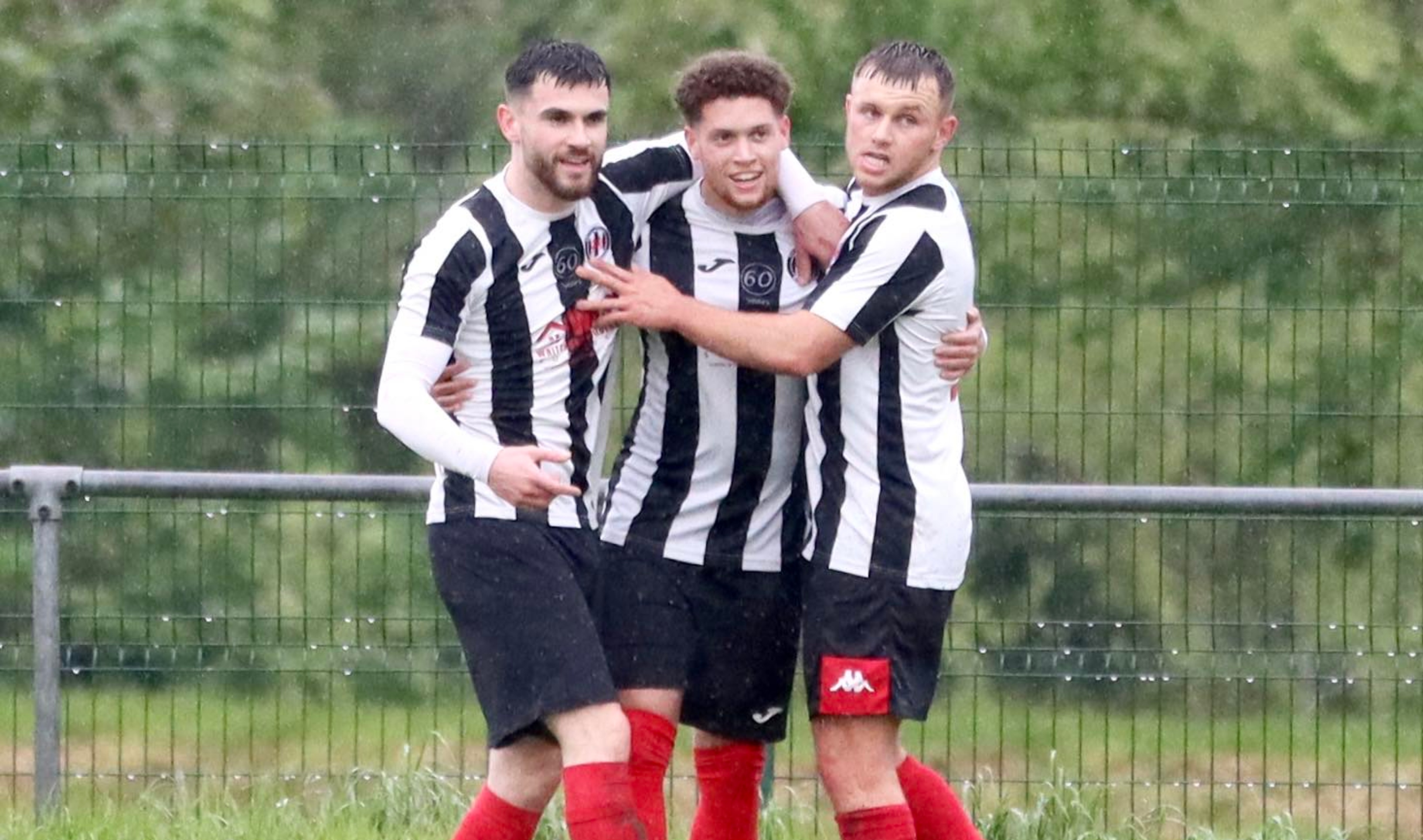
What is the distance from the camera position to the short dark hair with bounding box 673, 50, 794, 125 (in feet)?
16.1

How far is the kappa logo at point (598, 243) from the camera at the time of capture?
485 cm

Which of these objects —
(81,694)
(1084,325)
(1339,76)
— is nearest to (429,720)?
(81,694)

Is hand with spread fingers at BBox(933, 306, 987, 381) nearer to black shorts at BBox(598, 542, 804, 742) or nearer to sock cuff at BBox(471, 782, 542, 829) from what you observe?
black shorts at BBox(598, 542, 804, 742)

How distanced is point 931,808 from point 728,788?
48cm

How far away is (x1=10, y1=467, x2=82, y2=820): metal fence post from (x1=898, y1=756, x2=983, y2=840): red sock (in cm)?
280

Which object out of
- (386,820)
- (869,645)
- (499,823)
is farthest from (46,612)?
(869,645)

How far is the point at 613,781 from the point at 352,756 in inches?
113

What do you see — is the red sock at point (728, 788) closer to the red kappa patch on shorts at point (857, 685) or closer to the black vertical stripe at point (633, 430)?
the red kappa patch on shorts at point (857, 685)

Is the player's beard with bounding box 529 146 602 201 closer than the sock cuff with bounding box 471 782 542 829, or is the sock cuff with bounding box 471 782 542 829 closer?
the player's beard with bounding box 529 146 602 201

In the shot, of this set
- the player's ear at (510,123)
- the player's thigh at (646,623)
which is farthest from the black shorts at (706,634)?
the player's ear at (510,123)

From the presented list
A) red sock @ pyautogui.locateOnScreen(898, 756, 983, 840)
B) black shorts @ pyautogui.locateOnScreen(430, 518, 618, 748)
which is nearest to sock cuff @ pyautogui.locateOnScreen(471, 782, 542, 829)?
black shorts @ pyautogui.locateOnScreen(430, 518, 618, 748)

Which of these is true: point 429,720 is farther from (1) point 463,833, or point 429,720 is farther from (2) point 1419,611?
(2) point 1419,611

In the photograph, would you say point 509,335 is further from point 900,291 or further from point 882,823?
point 882,823

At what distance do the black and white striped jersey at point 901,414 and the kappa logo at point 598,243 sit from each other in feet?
1.56
